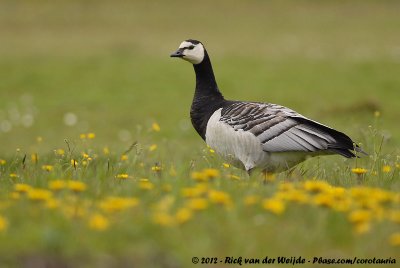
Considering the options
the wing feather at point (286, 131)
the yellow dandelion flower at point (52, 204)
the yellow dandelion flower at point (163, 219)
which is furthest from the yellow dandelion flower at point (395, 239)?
the wing feather at point (286, 131)

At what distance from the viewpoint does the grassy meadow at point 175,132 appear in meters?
4.16

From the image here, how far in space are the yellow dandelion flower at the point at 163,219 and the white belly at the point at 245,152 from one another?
9.79ft

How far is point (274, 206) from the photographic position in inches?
170

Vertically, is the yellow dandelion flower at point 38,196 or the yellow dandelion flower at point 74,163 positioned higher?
the yellow dandelion flower at point 38,196

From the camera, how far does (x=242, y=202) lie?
464cm

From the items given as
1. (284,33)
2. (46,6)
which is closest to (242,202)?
(284,33)

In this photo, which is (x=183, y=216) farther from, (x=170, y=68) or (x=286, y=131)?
(x=170, y=68)

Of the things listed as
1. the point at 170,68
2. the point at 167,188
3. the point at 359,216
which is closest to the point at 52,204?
the point at 167,188

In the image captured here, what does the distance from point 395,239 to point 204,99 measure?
453cm

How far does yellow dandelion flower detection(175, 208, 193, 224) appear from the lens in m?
4.17

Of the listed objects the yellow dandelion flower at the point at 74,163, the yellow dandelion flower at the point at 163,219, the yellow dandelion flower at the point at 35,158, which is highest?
the yellow dandelion flower at the point at 163,219

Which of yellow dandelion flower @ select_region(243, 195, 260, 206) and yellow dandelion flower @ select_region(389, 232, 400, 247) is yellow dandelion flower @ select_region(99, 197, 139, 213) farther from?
yellow dandelion flower @ select_region(389, 232, 400, 247)

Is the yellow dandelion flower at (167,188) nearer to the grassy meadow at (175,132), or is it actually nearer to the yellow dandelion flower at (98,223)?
the grassy meadow at (175,132)

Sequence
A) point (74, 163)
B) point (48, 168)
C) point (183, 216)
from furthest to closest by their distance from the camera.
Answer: point (74, 163), point (48, 168), point (183, 216)
